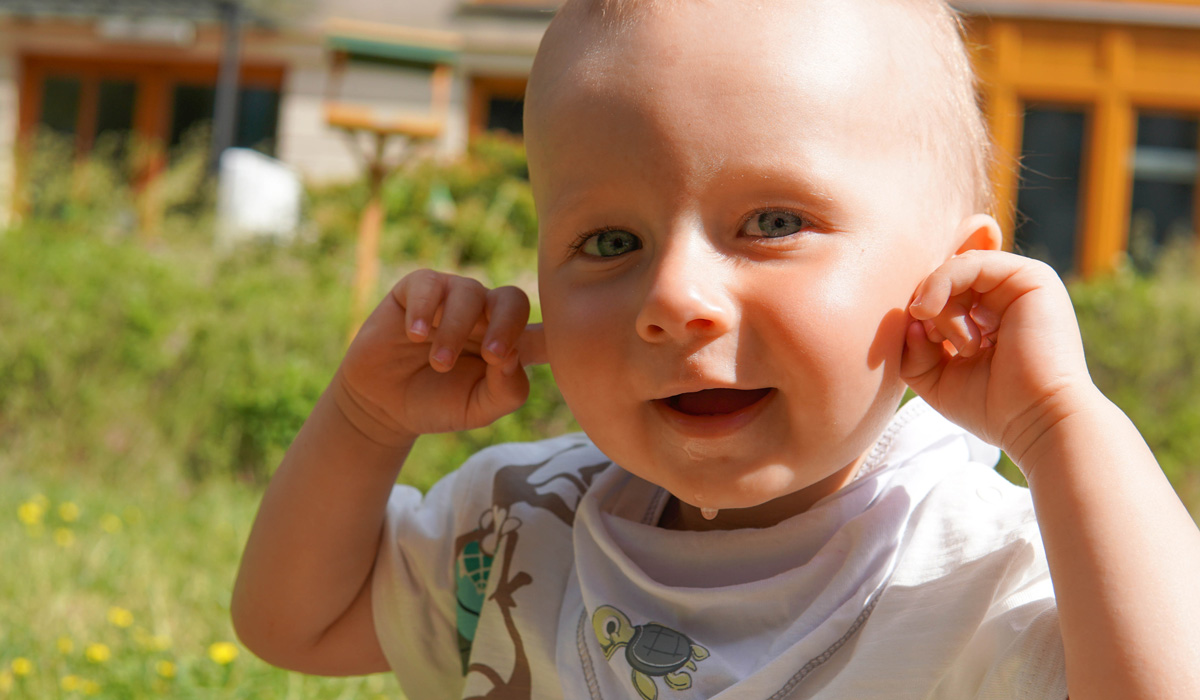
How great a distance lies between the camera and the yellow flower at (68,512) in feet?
11.5

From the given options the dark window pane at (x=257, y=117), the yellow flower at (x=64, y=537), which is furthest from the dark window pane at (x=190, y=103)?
the yellow flower at (x=64, y=537)

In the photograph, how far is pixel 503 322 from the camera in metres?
1.36

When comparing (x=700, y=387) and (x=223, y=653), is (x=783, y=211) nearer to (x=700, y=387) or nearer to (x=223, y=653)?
(x=700, y=387)

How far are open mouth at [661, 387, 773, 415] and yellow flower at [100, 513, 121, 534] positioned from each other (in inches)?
114

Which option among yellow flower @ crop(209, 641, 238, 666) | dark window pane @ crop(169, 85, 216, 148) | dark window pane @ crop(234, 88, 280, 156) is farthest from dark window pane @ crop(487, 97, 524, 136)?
yellow flower @ crop(209, 641, 238, 666)

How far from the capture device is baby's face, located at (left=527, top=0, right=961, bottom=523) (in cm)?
105

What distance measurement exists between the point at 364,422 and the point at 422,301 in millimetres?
216

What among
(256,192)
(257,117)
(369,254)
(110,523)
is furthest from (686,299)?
(257,117)

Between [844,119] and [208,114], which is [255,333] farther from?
[208,114]

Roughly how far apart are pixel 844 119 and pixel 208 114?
14.7 meters

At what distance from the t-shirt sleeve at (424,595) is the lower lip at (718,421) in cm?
52

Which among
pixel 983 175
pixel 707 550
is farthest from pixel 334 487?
pixel 983 175

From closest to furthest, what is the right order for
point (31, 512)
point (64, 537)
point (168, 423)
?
point (64, 537) → point (31, 512) → point (168, 423)

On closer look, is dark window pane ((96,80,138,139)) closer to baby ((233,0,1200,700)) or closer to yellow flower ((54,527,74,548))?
yellow flower ((54,527,74,548))
